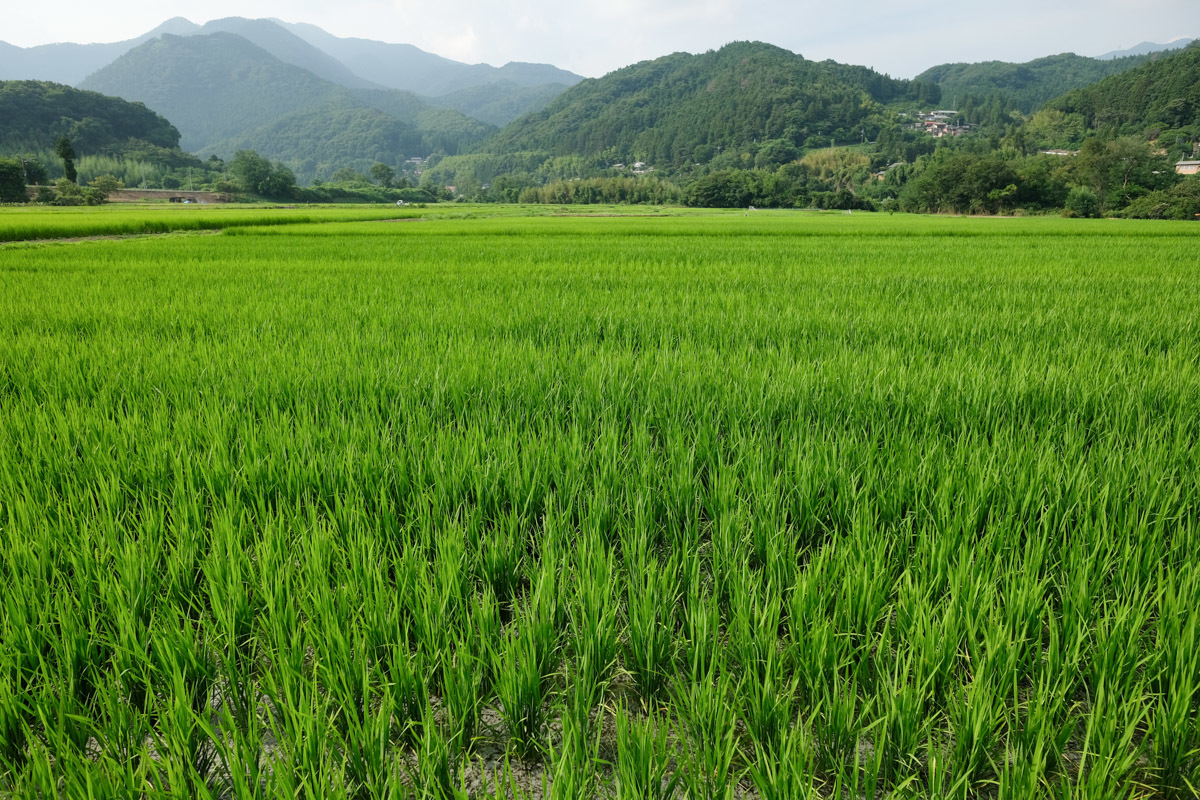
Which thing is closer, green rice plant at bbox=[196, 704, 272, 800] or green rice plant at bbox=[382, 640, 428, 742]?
green rice plant at bbox=[196, 704, 272, 800]

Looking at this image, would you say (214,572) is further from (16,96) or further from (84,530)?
(16,96)

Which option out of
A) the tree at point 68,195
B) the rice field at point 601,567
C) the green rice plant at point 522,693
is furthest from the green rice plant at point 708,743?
the tree at point 68,195

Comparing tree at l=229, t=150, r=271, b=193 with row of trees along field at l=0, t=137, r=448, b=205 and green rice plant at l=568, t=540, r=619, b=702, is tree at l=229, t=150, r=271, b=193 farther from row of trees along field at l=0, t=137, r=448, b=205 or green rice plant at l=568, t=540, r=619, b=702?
green rice plant at l=568, t=540, r=619, b=702

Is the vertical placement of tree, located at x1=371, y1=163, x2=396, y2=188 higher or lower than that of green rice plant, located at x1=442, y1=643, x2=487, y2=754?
higher

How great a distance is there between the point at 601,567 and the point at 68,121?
144 metres

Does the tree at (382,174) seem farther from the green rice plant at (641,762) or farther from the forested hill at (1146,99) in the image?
the forested hill at (1146,99)

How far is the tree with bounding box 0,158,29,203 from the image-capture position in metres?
47.9

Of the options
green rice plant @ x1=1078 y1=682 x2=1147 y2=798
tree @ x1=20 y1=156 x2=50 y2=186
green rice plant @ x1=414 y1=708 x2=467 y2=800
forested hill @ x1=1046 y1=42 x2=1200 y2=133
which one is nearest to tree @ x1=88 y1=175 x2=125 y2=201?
tree @ x1=20 y1=156 x2=50 y2=186

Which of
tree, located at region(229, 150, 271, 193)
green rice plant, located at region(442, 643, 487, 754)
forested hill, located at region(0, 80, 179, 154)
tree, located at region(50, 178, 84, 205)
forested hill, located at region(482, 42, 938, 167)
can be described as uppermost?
forested hill, located at region(482, 42, 938, 167)

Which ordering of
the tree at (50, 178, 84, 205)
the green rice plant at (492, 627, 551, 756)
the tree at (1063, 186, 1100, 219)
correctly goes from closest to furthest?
the green rice plant at (492, 627, 551, 756) < the tree at (50, 178, 84, 205) < the tree at (1063, 186, 1100, 219)

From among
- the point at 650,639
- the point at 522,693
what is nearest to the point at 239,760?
the point at 522,693

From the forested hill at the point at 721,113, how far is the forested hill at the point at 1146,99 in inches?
1545

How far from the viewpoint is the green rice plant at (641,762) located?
873mm

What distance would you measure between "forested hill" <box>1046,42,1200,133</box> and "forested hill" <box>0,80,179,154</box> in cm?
17240
